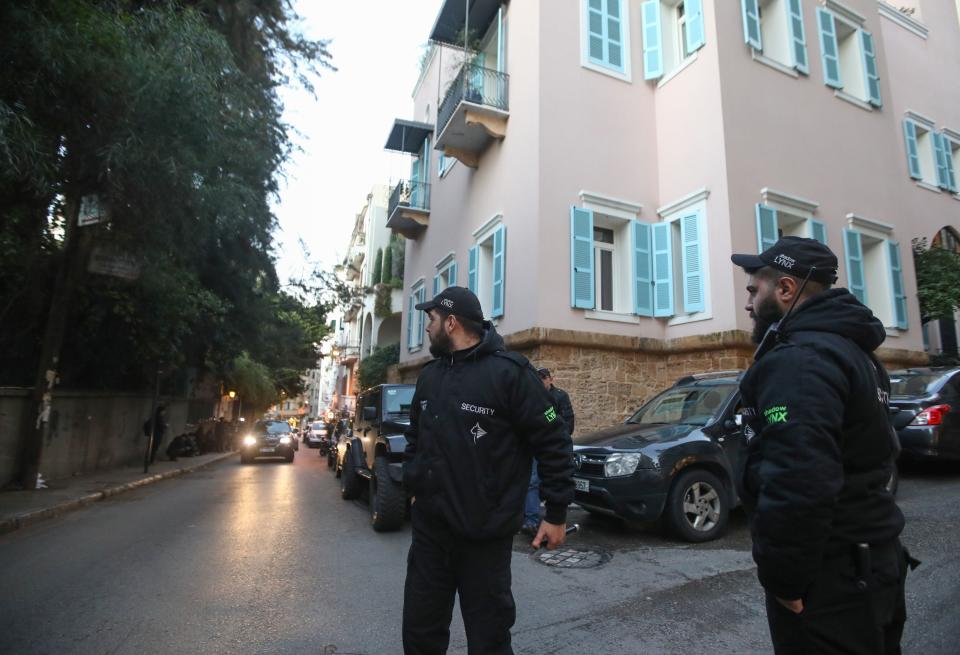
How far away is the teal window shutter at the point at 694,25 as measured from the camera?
1226cm

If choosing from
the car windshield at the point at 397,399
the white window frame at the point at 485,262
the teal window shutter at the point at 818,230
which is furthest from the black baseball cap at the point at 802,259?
the teal window shutter at the point at 818,230

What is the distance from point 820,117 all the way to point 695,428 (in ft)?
36.2

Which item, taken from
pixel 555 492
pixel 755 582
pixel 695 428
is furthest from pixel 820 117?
pixel 555 492

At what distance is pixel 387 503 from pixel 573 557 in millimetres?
2412

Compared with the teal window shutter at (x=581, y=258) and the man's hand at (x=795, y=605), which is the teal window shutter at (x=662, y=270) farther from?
the man's hand at (x=795, y=605)

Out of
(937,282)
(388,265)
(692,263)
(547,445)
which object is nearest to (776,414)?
(547,445)

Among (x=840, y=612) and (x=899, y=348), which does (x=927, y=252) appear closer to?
(x=899, y=348)

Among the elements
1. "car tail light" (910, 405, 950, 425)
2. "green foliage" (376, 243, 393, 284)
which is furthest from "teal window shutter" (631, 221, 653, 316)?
"green foliage" (376, 243, 393, 284)

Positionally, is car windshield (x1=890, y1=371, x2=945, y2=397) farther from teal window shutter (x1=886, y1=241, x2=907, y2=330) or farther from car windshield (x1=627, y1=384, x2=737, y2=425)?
teal window shutter (x1=886, y1=241, x2=907, y2=330)

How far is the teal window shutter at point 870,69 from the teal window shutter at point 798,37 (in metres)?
2.27

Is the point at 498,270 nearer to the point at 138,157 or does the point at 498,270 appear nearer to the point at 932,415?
the point at 138,157

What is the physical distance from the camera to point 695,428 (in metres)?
6.38

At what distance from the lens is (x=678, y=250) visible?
12.6m

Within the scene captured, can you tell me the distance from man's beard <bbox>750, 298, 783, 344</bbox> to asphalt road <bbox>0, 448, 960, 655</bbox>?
→ 91.6 inches
